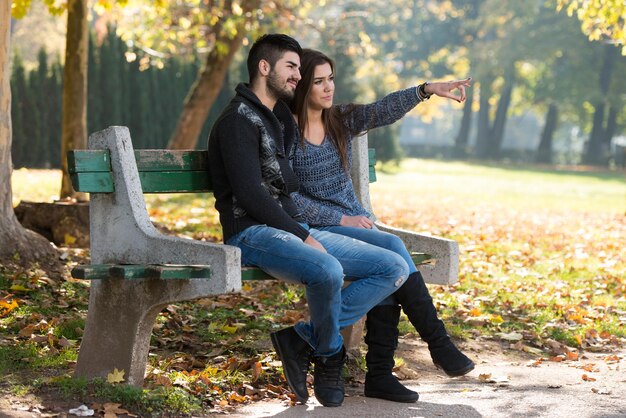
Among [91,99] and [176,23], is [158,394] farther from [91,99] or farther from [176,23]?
[91,99]

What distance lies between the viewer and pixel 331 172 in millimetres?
5488

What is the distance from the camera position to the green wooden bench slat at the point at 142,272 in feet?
14.5

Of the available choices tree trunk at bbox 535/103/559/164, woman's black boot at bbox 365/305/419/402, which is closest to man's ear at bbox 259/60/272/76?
woman's black boot at bbox 365/305/419/402

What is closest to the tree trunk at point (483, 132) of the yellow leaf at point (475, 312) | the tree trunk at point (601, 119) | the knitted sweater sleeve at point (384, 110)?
the tree trunk at point (601, 119)

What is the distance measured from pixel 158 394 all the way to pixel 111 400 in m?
0.20

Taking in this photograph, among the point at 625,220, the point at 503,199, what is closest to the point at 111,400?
the point at 625,220

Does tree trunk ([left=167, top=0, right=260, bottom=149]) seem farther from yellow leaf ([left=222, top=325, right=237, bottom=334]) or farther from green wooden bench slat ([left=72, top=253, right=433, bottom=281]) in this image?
green wooden bench slat ([left=72, top=253, right=433, bottom=281])

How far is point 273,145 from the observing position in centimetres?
505

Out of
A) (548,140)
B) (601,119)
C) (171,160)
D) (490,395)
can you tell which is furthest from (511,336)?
(548,140)

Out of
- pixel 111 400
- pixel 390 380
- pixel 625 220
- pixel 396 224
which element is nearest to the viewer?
pixel 111 400

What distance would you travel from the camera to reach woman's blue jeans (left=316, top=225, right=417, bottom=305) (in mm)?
5047

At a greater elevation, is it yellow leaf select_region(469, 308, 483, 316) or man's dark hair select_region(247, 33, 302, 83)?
man's dark hair select_region(247, 33, 302, 83)

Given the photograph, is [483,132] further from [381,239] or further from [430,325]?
[430,325]

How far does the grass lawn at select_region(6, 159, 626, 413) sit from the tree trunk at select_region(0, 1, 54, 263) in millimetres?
365
